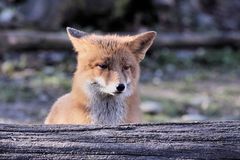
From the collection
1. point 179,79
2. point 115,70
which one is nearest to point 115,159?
→ point 115,70

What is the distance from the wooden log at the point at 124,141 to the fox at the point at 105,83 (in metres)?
1.37

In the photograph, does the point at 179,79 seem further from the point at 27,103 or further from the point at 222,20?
the point at 222,20

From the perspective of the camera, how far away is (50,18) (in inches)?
487

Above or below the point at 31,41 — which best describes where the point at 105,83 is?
below

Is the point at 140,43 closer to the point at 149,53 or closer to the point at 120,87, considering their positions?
the point at 120,87

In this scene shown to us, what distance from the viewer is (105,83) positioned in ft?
15.5

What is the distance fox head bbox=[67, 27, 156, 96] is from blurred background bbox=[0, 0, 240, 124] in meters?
3.09

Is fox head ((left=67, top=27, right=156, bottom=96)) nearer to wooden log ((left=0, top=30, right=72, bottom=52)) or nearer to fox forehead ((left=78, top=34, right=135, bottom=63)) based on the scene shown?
fox forehead ((left=78, top=34, right=135, bottom=63))

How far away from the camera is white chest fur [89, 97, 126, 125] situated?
485 cm

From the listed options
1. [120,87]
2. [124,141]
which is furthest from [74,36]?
[124,141]

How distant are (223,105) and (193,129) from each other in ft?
19.8

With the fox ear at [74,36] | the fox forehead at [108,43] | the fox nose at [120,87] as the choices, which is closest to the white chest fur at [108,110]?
the fox nose at [120,87]

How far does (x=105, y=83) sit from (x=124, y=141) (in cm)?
152

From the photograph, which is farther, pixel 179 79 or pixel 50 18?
pixel 50 18
